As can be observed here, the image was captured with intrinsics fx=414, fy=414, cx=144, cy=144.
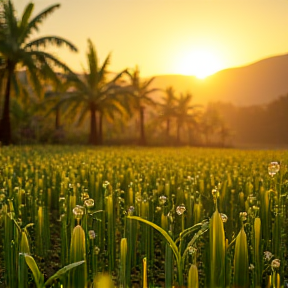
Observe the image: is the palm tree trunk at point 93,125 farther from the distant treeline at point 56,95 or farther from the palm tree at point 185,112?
the palm tree at point 185,112

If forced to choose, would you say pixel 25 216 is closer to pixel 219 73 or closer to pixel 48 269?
pixel 48 269

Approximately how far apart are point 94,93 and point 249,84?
162 metres

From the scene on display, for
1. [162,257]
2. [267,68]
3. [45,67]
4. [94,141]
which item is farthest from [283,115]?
[267,68]

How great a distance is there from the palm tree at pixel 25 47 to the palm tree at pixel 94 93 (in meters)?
4.22

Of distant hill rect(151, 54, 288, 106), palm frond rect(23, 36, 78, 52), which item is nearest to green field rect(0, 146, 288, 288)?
palm frond rect(23, 36, 78, 52)

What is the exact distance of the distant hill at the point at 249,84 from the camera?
6295 inches

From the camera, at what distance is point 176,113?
129ft

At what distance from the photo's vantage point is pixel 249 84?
582 feet

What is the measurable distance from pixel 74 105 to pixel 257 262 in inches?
879

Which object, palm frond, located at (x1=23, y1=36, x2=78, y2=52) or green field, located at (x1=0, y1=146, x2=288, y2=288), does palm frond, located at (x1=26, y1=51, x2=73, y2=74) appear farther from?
green field, located at (x1=0, y1=146, x2=288, y2=288)

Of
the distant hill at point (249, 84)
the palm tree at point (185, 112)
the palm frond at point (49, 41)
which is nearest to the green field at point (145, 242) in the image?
the palm frond at point (49, 41)

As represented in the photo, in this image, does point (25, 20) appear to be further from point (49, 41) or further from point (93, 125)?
point (93, 125)

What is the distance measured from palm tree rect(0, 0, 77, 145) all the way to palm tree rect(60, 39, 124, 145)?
422 centimetres

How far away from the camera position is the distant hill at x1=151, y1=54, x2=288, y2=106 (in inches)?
6295
